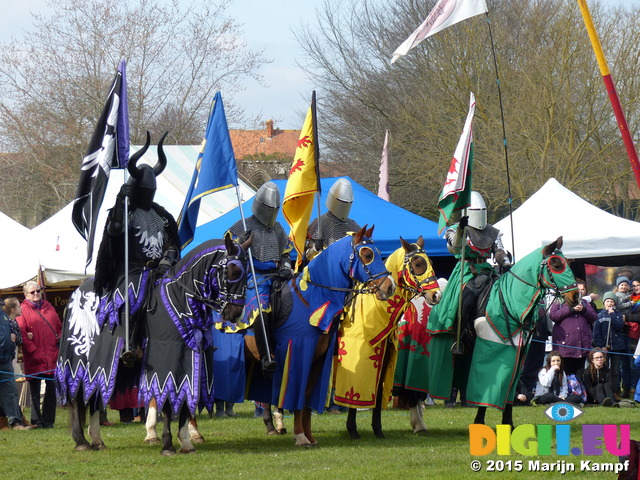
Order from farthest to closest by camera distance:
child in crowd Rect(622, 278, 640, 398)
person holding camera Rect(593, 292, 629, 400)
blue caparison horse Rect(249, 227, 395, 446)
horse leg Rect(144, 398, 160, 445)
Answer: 1. child in crowd Rect(622, 278, 640, 398)
2. person holding camera Rect(593, 292, 629, 400)
3. horse leg Rect(144, 398, 160, 445)
4. blue caparison horse Rect(249, 227, 395, 446)

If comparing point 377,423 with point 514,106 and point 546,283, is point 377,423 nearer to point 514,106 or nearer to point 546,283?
point 546,283

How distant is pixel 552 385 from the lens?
45.7 feet

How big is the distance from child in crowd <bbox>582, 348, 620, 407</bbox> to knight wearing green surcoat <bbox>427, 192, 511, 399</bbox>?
443 cm

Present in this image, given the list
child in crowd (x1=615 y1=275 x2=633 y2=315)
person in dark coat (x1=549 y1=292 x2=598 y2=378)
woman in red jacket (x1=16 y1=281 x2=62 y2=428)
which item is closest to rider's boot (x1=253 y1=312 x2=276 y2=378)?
woman in red jacket (x1=16 y1=281 x2=62 y2=428)

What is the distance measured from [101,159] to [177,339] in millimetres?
1744

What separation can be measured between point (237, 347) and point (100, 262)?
1464mm

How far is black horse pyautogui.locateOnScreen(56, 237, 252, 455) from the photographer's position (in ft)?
26.8

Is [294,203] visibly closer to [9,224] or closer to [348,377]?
[348,377]

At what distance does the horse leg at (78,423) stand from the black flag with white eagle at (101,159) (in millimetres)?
1330

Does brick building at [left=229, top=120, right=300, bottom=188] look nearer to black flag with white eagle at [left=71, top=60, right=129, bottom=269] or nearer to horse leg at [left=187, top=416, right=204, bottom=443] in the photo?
horse leg at [left=187, top=416, right=204, bottom=443]

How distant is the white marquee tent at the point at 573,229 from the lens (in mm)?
15820

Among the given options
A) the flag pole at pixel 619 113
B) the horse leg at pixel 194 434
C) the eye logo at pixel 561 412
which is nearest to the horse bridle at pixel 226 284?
the horse leg at pixel 194 434

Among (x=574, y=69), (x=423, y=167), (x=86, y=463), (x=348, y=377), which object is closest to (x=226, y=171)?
(x=348, y=377)

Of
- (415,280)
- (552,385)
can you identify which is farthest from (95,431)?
(552,385)
